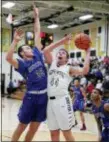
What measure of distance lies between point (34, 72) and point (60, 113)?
0.45 metres

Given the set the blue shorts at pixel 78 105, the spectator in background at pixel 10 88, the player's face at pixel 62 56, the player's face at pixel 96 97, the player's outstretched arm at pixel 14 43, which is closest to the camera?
the player's outstretched arm at pixel 14 43

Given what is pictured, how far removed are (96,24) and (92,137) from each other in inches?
362

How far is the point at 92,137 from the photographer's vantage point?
6.30m

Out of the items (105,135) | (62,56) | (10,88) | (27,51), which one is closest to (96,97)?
(105,135)

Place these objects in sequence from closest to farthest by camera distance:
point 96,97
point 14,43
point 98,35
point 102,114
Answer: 1. point 14,43
2. point 96,97
3. point 102,114
4. point 98,35

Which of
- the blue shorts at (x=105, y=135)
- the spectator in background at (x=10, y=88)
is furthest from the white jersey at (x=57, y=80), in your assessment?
the spectator in background at (x=10, y=88)

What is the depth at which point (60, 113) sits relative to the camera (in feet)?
11.2

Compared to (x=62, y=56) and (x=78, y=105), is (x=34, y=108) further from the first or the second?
(x=78, y=105)

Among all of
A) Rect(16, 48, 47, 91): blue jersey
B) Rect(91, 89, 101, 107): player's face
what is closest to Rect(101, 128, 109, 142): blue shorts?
Rect(91, 89, 101, 107): player's face

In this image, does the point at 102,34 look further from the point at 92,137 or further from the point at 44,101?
the point at 44,101

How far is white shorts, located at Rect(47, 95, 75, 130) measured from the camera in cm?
341

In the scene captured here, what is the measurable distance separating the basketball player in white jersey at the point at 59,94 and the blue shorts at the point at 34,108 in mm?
56

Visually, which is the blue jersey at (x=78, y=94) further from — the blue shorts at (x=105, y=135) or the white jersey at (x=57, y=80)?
the white jersey at (x=57, y=80)

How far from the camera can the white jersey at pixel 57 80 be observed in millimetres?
3432
